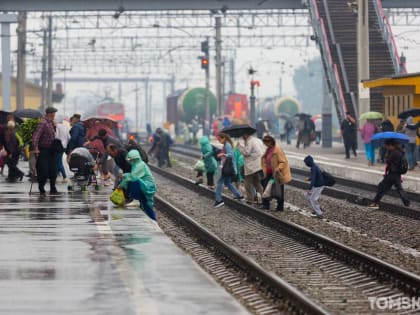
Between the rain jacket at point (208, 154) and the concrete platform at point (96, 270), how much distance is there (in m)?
8.65

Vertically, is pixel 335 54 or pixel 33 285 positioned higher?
pixel 335 54

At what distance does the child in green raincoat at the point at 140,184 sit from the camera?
20.2 m

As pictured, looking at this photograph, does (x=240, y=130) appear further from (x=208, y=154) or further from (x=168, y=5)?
(x=168, y=5)

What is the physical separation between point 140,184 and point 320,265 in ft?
17.9

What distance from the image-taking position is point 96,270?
12.8m

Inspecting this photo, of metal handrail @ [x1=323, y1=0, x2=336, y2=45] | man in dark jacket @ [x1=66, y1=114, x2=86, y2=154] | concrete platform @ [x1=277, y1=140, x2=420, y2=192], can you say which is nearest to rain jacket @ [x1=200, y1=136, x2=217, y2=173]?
man in dark jacket @ [x1=66, y1=114, x2=86, y2=154]

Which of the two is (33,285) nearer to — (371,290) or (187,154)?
(371,290)

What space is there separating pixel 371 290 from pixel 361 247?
4.59 metres

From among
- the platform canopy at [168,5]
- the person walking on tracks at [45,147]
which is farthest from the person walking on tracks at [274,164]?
the platform canopy at [168,5]

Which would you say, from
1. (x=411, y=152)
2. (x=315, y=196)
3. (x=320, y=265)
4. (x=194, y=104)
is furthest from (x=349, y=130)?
(x=194, y=104)

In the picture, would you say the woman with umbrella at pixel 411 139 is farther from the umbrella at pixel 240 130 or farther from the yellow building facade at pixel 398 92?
the umbrella at pixel 240 130

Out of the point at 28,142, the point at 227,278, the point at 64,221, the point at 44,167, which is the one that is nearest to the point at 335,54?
the point at 28,142

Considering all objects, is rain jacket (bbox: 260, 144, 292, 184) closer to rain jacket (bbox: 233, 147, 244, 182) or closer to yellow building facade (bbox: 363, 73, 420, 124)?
rain jacket (bbox: 233, 147, 244, 182)

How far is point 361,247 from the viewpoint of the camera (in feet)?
58.0
